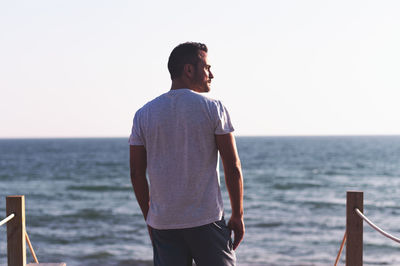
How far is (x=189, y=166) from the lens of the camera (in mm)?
2434

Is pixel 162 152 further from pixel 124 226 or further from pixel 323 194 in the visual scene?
pixel 323 194

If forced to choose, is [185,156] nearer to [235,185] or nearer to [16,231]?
[235,185]

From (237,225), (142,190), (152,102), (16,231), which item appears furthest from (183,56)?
(16,231)

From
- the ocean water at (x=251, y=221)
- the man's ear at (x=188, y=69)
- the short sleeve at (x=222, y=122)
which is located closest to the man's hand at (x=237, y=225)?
the short sleeve at (x=222, y=122)

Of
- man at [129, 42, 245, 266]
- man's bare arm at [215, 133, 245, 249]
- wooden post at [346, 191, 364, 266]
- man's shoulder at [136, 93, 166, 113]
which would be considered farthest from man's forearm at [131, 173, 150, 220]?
wooden post at [346, 191, 364, 266]

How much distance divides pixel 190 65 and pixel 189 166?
52cm

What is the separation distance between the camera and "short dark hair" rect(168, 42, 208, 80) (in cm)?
257

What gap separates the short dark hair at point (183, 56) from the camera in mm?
2568

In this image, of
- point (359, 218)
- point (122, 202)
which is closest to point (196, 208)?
point (359, 218)

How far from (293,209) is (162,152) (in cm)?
1661

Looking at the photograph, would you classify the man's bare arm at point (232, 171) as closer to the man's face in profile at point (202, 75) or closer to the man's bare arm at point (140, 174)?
the man's face in profile at point (202, 75)

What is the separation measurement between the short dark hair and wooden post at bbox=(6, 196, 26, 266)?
71.6 inches

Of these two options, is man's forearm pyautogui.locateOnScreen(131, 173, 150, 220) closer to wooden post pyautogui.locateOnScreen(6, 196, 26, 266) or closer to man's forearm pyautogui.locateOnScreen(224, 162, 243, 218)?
man's forearm pyautogui.locateOnScreen(224, 162, 243, 218)

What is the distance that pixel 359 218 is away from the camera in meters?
3.55
